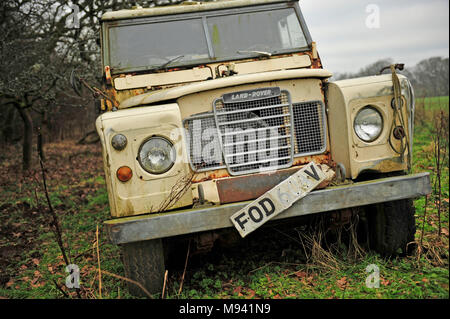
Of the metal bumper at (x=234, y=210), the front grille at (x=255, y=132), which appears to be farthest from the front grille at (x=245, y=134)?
the metal bumper at (x=234, y=210)

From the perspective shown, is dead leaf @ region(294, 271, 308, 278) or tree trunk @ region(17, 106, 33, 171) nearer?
dead leaf @ region(294, 271, 308, 278)

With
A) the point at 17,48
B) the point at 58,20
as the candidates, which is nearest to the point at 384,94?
the point at 17,48

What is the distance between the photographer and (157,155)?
2934 millimetres

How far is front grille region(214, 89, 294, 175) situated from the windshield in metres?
1.10

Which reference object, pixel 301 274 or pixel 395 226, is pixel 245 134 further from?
pixel 395 226

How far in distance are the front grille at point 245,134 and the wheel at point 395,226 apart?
861mm

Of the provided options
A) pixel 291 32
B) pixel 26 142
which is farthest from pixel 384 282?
pixel 26 142

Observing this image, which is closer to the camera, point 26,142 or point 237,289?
point 237,289

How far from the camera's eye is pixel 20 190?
8.08m

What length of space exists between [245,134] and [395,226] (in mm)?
1399

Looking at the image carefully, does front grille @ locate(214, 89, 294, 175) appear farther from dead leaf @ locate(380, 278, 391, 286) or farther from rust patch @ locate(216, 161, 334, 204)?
dead leaf @ locate(380, 278, 391, 286)

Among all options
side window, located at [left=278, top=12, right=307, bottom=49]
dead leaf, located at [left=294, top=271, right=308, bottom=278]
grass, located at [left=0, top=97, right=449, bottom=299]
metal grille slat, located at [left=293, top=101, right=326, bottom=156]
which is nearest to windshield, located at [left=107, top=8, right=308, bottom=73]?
side window, located at [left=278, top=12, right=307, bottom=49]

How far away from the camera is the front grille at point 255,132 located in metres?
3.17

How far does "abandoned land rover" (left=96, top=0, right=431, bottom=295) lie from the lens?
2.88m
